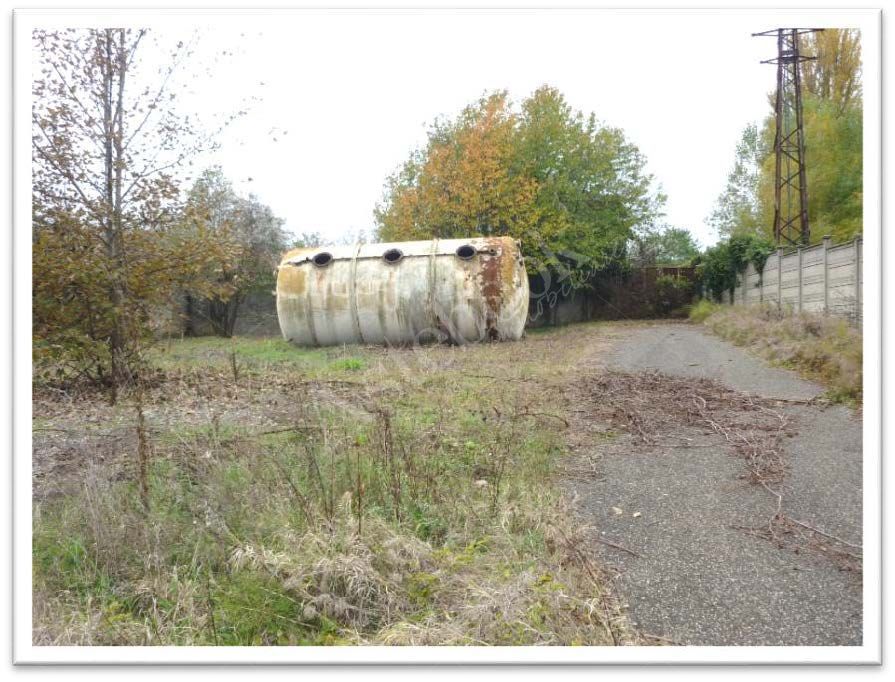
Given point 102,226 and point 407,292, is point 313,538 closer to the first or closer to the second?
point 102,226

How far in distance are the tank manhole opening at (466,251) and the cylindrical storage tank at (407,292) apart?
0.02 meters

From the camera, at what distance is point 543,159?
18031mm

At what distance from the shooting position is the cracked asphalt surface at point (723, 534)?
1.91m

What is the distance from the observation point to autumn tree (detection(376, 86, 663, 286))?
15945mm

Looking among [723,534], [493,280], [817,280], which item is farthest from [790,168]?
[723,534]

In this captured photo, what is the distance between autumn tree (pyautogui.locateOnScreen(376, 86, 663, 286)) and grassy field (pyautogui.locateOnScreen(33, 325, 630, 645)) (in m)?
12.2

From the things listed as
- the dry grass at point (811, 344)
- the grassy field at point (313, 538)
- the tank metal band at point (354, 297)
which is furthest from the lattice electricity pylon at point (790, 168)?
the grassy field at point (313, 538)

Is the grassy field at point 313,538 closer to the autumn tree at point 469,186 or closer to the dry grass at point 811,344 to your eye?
the dry grass at point 811,344

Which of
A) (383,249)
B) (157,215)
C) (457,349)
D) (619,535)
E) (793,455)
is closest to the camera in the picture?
(619,535)

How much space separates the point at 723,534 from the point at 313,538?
1794 mm
